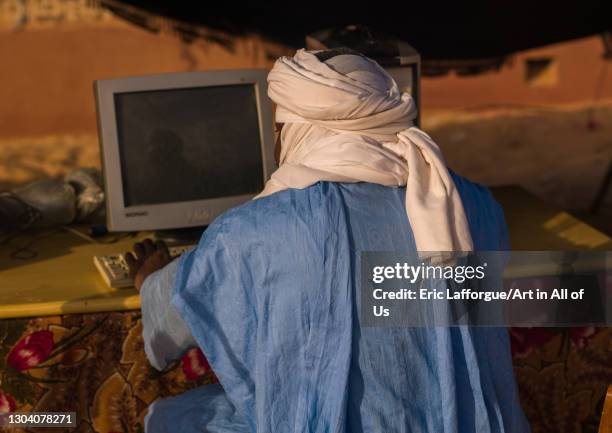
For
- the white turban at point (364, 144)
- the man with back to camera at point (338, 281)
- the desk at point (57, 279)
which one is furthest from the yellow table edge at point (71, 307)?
the white turban at point (364, 144)

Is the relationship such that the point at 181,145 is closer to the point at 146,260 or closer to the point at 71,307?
the point at 146,260

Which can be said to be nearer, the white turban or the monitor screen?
the white turban

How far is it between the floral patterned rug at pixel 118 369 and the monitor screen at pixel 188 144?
50cm

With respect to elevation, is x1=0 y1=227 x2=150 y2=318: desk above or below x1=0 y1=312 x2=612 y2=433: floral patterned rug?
above

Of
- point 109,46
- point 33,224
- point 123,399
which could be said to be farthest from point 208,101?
point 109,46

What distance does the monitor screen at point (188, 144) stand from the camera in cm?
295

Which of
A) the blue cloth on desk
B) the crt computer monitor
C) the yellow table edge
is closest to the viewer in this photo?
the blue cloth on desk

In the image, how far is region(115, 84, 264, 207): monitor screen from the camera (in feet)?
9.68

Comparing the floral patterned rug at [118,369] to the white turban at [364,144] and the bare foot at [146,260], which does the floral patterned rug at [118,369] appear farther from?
the white turban at [364,144]

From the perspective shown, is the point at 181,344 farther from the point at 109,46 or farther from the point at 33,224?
the point at 109,46

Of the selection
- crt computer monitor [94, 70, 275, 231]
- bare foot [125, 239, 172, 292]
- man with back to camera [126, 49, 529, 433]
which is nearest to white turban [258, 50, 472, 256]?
man with back to camera [126, 49, 529, 433]

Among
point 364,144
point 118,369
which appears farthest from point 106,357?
point 364,144

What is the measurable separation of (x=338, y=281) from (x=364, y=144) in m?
0.29

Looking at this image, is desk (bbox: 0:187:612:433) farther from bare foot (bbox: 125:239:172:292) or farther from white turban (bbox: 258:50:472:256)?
white turban (bbox: 258:50:472:256)
